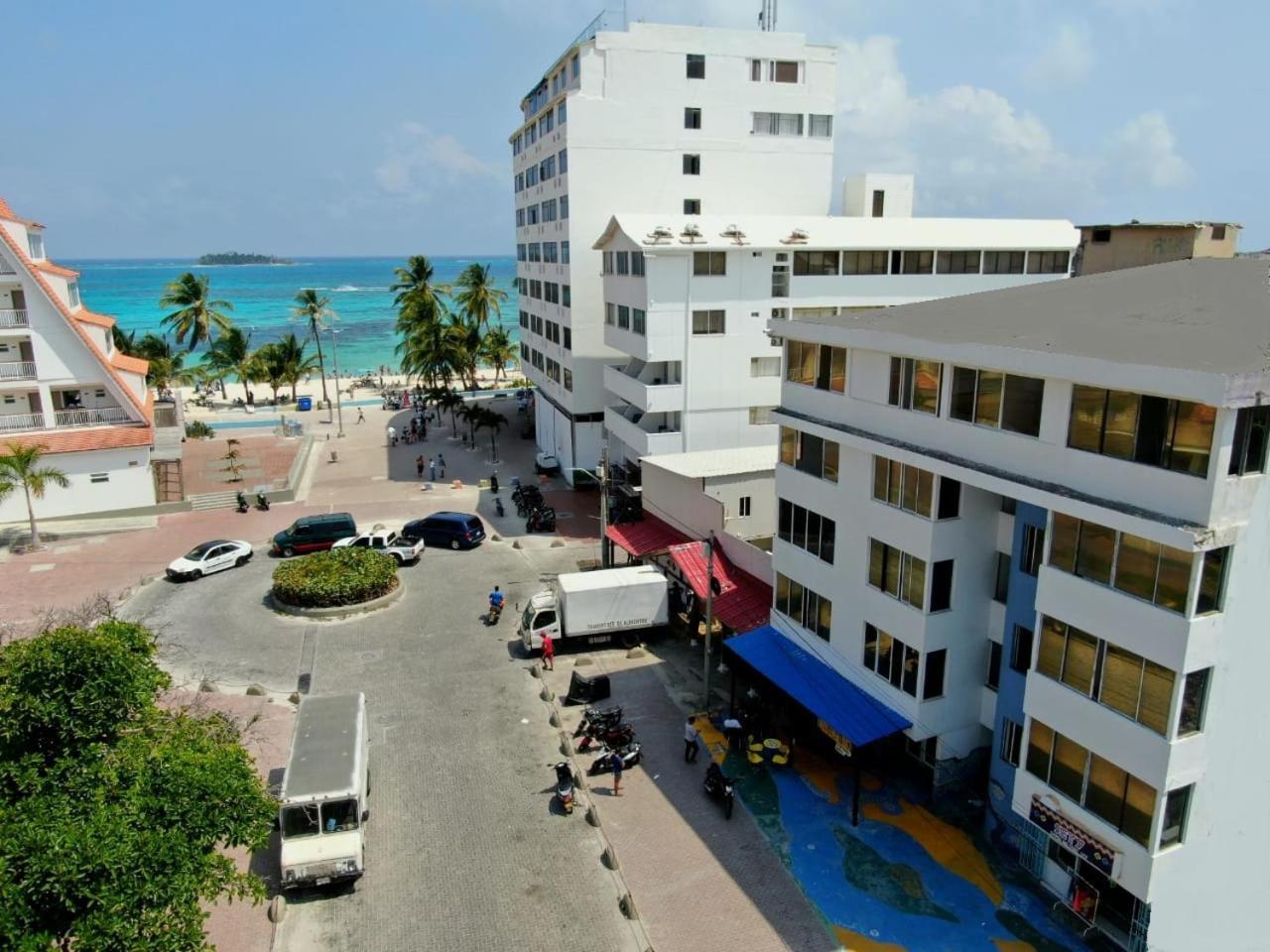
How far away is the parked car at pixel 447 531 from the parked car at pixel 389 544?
1.31 m

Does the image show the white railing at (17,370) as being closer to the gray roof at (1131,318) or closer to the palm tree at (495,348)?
the gray roof at (1131,318)

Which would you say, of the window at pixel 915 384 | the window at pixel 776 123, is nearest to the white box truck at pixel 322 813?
the window at pixel 915 384

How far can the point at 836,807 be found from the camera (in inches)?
910

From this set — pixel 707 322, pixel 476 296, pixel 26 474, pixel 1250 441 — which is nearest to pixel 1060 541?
pixel 1250 441

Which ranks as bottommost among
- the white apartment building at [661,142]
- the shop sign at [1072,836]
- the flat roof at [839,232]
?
the shop sign at [1072,836]

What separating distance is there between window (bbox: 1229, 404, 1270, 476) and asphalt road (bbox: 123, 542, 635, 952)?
1488cm

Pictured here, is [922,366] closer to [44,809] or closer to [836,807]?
[836,807]

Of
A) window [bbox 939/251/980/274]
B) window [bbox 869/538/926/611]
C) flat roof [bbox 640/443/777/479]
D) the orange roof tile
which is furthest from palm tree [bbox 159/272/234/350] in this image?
window [bbox 869/538/926/611]

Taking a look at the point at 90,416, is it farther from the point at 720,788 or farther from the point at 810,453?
the point at 720,788

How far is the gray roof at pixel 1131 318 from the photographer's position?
15812mm

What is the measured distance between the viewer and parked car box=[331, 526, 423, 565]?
4128 cm

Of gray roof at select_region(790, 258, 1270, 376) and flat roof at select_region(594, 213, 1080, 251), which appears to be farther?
flat roof at select_region(594, 213, 1080, 251)

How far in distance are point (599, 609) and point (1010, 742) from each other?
14.8 m

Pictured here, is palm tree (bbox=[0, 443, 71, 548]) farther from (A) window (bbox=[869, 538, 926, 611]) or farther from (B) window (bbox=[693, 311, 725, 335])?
(A) window (bbox=[869, 538, 926, 611])
